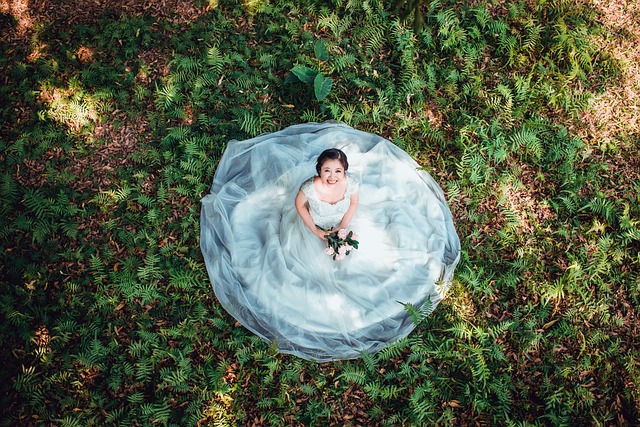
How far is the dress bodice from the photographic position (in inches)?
181

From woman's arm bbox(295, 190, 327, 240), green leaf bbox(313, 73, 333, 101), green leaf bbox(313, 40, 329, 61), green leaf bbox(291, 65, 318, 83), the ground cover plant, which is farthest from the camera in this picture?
green leaf bbox(313, 40, 329, 61)

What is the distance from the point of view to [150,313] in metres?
5.18

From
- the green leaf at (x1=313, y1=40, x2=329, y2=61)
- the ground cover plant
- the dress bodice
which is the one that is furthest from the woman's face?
the green leaf at (x1=313, y1=40, x2=329, y2=61)

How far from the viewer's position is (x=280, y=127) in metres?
6.07

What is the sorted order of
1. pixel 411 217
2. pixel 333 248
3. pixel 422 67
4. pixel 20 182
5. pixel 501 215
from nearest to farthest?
pixel 333 248
pixel 411 217
pixel 20 182
pixel 501 215
pixel 422 67

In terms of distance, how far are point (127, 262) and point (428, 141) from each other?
4585 millimetres

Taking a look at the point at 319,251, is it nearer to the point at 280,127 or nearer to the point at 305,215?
the point at 305,215

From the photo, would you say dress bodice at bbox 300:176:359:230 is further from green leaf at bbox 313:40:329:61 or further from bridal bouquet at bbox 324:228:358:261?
green leaf at bbox 313:40:329:61

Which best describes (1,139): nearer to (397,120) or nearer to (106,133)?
(106,133)

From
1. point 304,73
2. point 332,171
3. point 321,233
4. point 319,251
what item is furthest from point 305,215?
point 304,73

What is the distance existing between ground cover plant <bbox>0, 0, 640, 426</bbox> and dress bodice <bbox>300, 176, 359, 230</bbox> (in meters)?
1.66

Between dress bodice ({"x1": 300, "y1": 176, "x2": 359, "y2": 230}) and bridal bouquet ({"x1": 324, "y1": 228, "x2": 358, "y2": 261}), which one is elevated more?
dress bodice ({"x1": 300, "y1": 176, "x2": 359, "y2": 230})

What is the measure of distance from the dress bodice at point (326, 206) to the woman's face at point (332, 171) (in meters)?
0.24

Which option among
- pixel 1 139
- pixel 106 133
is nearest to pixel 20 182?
pixel 1 139
